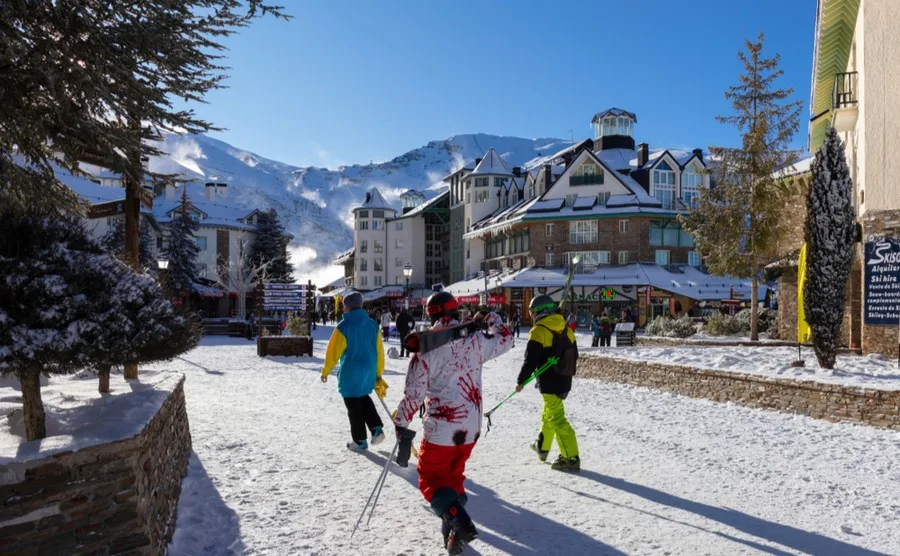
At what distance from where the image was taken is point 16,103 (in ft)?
18.2

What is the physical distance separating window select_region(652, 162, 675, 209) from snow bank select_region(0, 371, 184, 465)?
45.9 metres

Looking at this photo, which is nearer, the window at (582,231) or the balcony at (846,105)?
the balcony at (846,105)

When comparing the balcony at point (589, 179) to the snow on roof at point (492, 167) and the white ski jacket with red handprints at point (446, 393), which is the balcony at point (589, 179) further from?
the white ski jacket with red handprints at point (446, 393)

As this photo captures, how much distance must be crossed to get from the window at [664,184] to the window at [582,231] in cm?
517

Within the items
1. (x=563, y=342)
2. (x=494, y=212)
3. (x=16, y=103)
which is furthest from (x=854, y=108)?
(x=494, y=212)

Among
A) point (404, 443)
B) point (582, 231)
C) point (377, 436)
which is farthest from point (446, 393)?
point (582, 231)

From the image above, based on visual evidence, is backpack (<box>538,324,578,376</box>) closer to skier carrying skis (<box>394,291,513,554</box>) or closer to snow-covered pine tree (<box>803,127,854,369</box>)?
skier carrying skis (<box>394,291,513,554</box>)

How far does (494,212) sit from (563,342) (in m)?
52.6

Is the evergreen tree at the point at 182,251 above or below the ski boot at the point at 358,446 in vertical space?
above

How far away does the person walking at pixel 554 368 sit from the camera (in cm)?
653

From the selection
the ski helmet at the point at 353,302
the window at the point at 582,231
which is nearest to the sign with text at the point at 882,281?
the ski helmet at the point at 353,302

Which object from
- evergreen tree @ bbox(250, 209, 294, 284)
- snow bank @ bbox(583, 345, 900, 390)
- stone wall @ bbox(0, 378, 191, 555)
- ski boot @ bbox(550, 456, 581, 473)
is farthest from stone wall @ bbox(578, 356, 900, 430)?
evergreen tree @ bbox(250, 209, 294, 284)

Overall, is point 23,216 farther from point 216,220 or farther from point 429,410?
point 216,220

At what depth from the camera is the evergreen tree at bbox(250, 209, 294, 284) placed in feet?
197
